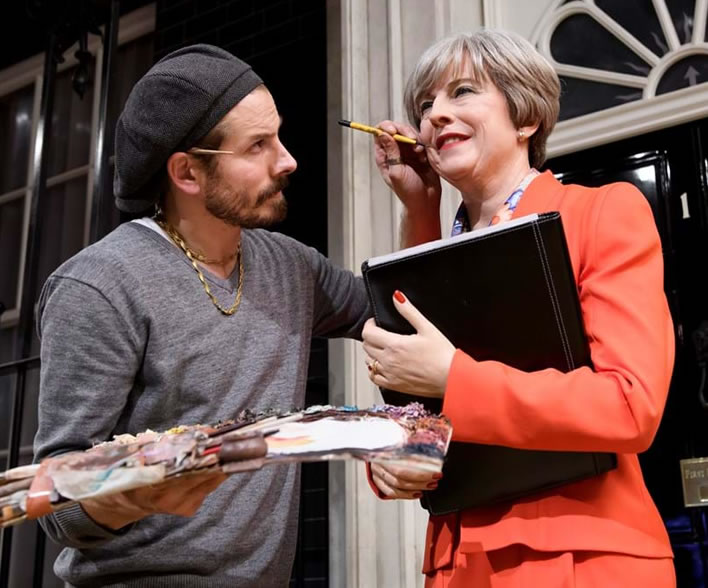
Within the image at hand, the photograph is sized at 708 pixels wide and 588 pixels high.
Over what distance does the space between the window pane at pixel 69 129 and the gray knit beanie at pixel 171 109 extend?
316 cm

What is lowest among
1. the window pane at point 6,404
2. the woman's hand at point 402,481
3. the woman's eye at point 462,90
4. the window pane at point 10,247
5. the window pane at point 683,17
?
the woman's hand at point 402,481

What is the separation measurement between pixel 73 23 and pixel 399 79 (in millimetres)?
1453

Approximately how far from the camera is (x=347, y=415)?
4.08 ft

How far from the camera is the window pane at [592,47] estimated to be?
2.95 metres

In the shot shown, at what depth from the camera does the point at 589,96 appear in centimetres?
300

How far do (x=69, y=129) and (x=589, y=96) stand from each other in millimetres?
2993

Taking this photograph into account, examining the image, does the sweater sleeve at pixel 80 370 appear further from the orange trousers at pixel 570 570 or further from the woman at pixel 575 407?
the orange trousers at pixel 570 570

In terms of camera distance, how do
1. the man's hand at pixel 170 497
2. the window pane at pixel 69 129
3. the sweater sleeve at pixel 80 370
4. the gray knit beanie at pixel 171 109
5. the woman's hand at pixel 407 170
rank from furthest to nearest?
the window pane at pixel 69 129 < the woman's hand at pixel 407 170 < the gray knit beanie at pixel 171 109 < the sweater sleeve at pixel 80 370 < the man's hand at pixel 170 497

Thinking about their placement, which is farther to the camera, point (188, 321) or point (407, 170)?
point (407, 170)

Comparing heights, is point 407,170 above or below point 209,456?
above

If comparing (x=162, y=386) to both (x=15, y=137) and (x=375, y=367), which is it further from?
(x=15, y=137)

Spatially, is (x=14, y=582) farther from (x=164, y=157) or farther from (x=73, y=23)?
(x=164, y=157)

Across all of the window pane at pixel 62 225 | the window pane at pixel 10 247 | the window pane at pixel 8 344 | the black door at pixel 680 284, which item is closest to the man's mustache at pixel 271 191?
the black door at pixel 680 284

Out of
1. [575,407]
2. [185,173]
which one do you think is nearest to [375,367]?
[575,407]
